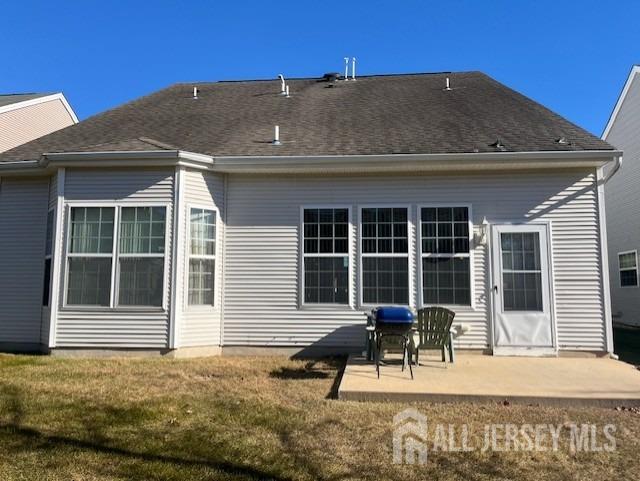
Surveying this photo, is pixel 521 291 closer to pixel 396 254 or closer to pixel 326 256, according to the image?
pixel 396 254

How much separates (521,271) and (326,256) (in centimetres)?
348

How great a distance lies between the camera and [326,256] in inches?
344

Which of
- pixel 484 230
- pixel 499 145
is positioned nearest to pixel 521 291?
pixel 484 230

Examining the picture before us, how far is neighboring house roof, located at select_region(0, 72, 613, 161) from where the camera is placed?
28.7ft

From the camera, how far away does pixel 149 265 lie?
8234 mm

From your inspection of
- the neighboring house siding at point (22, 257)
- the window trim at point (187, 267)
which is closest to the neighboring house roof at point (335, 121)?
the neighboring house siding at point (22, 257)

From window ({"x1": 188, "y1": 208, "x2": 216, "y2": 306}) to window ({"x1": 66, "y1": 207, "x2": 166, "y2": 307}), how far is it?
0.51 metres

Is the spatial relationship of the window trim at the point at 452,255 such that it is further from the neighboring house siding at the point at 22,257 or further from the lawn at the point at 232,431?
the neighboring house siding at the point at 22,257

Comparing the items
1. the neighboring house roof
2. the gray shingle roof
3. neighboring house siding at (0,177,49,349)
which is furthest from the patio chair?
the gray shingle roof

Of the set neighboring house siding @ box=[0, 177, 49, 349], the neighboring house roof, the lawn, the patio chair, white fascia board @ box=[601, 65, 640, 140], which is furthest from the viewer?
white fascia board @ box=[601, 65, 640, 140]

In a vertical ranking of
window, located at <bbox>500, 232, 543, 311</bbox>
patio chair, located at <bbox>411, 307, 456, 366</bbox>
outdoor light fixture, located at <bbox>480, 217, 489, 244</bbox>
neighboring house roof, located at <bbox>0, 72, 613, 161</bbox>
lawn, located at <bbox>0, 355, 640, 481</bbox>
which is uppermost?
neighboring house roof, located at <bbox>0, 72, 613, 161</bbox>

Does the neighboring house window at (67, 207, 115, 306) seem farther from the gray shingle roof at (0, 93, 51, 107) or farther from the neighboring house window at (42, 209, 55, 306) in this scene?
the gray shingle roof at (0, 93, 51, 107)

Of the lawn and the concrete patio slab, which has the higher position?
the concrete patio slab

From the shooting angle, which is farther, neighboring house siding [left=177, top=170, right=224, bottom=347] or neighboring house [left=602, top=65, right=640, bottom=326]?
neighboring house [left=602, top=65, right=640, bottom=326]
